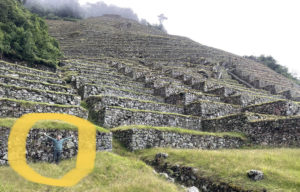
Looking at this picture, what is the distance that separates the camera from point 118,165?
9094 mm

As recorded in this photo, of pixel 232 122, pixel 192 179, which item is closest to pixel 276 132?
pixel 232 122

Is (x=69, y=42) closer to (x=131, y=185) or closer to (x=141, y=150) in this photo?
(x=141, y=150)

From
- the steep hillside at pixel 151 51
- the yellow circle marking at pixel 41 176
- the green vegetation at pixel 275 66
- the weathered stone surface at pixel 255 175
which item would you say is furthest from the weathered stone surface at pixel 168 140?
the green vegetation at pixel 275 66

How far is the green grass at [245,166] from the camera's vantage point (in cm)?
715

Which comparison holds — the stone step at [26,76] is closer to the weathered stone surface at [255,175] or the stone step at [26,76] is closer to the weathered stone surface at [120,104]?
the weathered stone surface at [120,104]

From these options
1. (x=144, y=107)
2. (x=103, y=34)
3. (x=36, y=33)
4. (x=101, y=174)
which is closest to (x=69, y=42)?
(x=103, y=34)

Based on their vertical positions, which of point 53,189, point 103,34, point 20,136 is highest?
point 103,34

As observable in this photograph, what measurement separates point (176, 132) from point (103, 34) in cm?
5172

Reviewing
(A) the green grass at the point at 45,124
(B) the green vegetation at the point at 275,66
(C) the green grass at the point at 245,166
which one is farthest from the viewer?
(B) the green vegetation at the point at 275,66

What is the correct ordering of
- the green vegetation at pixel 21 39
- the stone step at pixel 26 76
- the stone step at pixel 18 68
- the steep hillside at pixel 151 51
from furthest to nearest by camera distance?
the steep hillside at pixel 151 51 → the green vegetation at pixel 21 39 → the stone step at pixel 18 68 → the stone step at pixel 26 76

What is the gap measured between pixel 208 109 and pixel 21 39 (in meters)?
17.5

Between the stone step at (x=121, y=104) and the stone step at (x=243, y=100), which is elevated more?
the stone step at (x=243, y=100)

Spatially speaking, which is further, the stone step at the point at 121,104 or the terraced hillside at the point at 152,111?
the stone step at the point at 121,104

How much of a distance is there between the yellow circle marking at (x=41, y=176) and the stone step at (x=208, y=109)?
9095mm
